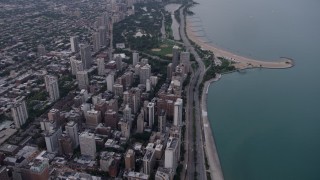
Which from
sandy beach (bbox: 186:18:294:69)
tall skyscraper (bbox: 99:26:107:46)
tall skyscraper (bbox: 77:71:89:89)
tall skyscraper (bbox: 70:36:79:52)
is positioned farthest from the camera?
tall skyscraper (bbox: 99:26:107:46)

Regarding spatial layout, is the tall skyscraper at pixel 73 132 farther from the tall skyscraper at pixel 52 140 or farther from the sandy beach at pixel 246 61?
the sandy beach at pixel 246 61

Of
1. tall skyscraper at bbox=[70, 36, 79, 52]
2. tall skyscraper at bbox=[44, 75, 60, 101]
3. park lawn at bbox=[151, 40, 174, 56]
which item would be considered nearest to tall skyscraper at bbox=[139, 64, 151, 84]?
tall skyscraper at bbox=[44, 75, 60, 101]

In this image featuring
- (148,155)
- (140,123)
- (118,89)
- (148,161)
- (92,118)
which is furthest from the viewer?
(118,89)

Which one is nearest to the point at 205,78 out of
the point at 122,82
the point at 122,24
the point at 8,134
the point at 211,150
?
the point at 122,82

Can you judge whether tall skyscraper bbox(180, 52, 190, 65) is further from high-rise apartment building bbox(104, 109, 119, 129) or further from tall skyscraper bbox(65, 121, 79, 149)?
tall skyscraper bbox(65, 121, 79, 149)

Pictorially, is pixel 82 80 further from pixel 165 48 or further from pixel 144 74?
pixel 165 48

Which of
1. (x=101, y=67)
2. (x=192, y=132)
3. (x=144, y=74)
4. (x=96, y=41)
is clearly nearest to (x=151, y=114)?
(x=192, y=132)

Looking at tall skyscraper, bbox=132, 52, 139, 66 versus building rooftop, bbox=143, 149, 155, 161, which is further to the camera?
tall skyscraper, bbox=132, 52, 139, 66
